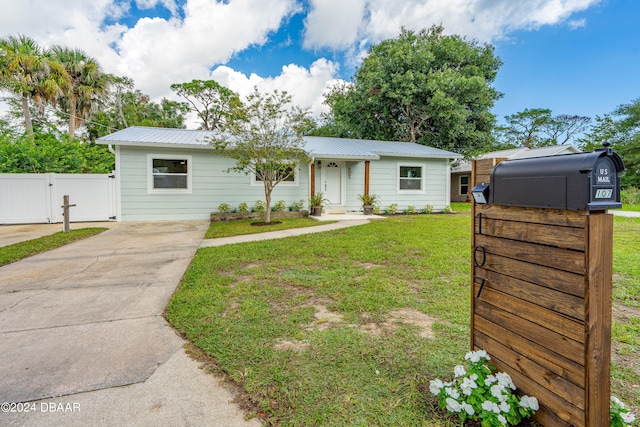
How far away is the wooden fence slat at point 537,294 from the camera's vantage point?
1313 mm

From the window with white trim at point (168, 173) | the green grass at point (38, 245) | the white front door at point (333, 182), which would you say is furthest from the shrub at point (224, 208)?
the white front door at point (333, 182)

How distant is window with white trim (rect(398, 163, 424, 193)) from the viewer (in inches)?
504

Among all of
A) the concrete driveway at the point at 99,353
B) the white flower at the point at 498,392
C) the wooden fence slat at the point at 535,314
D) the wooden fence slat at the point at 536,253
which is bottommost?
the concrete driveway at the point at 99,353

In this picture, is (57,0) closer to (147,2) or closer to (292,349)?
(147,2)

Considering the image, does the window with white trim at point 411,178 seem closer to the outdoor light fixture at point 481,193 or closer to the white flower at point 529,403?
the outdoor light fixture at point 481,193

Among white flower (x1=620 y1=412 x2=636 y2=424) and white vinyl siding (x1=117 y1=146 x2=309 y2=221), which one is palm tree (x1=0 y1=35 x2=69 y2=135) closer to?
white vinyl siding (x1=117 y1=146 x2=309 y2=221)

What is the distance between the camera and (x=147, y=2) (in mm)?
12523

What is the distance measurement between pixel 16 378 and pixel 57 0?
12709 mm

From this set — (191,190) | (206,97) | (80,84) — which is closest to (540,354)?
(191,190)

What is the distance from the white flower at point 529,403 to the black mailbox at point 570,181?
918mm

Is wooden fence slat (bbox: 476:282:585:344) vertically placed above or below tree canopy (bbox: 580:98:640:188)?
below

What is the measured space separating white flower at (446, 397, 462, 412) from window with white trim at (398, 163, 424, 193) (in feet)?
38.3

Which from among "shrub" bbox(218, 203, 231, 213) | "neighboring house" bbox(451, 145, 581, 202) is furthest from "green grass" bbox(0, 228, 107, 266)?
"neighboring house" bbox(451, 145, 581, 202)

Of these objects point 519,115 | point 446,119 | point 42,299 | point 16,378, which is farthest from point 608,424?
point 519,115
